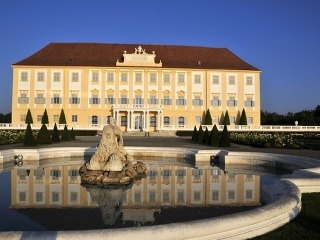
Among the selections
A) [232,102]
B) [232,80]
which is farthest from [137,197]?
[232,80]

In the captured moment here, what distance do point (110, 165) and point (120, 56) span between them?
3751 cm

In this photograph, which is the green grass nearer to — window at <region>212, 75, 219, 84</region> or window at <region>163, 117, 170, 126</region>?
window at <region>163, 117, 170, 126</region>

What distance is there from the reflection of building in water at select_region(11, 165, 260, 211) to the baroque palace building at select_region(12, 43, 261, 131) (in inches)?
1234

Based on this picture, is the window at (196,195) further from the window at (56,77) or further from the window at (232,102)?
the window at (56,77)

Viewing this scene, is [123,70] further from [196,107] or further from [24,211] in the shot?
[24,211]

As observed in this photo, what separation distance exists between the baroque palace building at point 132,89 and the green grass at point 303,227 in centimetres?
3592

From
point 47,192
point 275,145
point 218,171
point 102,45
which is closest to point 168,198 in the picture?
point 47,192

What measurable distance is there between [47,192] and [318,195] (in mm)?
5502

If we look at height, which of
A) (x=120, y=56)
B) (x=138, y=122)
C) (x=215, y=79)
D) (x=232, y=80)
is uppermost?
(x=120, y=56)

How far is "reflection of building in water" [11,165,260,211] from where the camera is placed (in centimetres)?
651

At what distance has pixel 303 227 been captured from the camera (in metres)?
4.71

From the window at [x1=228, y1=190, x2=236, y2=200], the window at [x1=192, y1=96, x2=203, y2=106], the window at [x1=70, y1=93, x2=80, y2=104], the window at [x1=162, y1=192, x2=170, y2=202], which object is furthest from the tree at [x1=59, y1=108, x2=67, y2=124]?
the window at [x1=228, y1=190, x2=236, y2=200]

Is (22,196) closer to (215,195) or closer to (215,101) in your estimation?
(215,195)

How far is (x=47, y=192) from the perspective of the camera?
7367 mm
